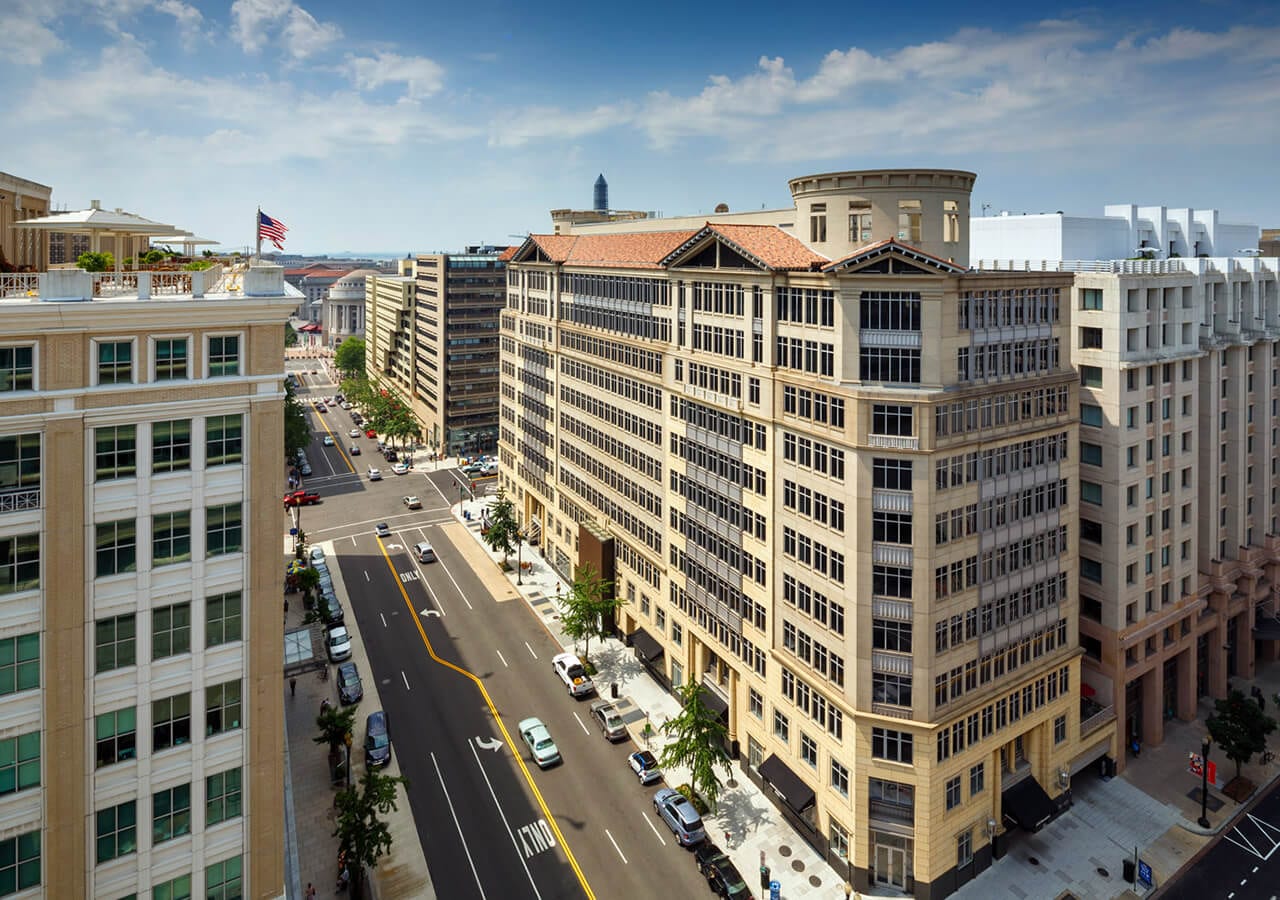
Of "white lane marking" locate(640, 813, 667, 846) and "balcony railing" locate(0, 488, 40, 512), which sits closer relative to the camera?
"balcony railing" locate(0, 488, 40, 512)

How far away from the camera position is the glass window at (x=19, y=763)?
2623cm

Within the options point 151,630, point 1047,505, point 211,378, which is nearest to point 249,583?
point 151,630

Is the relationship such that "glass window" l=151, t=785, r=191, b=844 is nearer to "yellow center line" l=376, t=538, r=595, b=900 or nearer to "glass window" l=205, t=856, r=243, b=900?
"glass window" l=205, t=856, r=243, b=900

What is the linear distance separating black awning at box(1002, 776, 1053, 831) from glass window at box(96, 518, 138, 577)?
49710 mm

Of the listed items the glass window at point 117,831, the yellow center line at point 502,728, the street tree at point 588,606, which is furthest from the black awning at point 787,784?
the glass window at point 117,831

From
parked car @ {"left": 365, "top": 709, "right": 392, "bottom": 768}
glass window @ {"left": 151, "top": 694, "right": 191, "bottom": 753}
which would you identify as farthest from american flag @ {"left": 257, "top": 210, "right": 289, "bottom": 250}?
parked car @ {"left": 365, "top": 709, "right": 392, "bottom": 768}

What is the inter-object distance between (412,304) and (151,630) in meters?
146

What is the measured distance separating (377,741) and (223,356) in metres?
36.0

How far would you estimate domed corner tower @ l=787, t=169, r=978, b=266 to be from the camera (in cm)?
4850

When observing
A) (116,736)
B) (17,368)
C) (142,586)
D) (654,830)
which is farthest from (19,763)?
(654,830)

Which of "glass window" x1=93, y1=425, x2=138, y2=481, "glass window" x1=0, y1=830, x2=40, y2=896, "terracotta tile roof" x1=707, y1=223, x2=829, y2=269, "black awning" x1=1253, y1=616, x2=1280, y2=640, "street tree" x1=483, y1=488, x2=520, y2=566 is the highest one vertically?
"terracotta tile roof" x1=707, y1=223, x2=829, y2=269

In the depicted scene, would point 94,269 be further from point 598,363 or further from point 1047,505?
point 1047,505

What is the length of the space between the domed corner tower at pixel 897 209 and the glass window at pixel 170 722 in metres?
43.6

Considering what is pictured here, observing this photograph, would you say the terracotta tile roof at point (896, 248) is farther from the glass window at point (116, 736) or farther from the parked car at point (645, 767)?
the glass window at point (116, 736)
